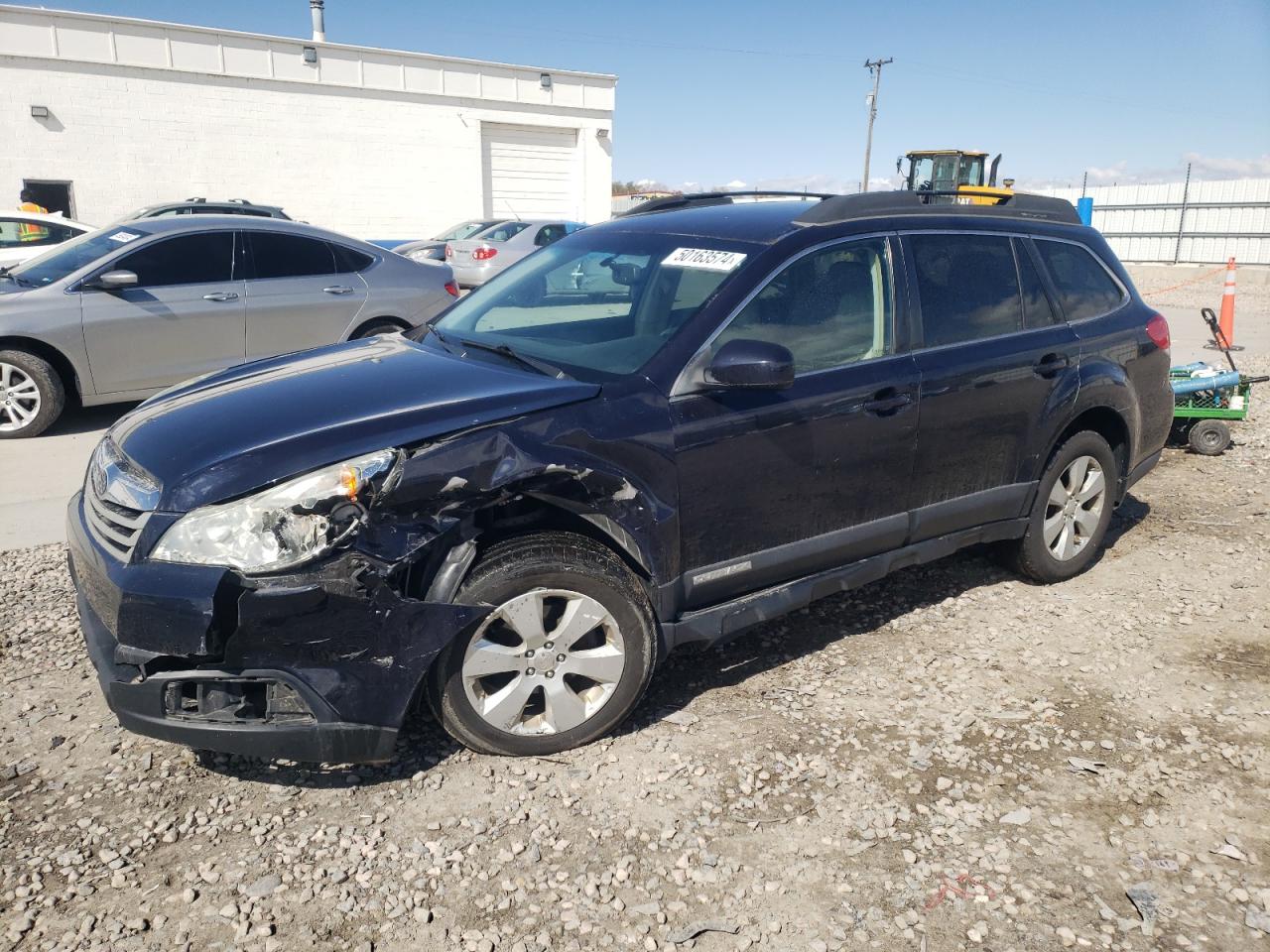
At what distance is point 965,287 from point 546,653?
2489 mm

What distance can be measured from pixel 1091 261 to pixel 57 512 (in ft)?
19.2

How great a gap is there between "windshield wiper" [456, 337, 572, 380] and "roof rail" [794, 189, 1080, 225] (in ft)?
3.81

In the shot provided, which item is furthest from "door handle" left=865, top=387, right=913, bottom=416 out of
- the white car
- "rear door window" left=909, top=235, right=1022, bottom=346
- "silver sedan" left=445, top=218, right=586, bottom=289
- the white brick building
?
the white brick building

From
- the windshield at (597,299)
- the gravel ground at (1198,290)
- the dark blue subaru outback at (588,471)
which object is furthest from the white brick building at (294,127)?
the dark blue subaru outback at (588,471)

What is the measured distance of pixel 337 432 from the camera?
9.25 feet

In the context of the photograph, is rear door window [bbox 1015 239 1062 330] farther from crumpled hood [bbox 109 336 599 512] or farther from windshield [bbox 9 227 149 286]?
windshield [bbox 9 227 149 286]

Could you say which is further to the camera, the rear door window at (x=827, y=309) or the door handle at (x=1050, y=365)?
the door handle at (x=1050, y=365)

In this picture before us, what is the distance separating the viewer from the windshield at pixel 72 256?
7.41 m

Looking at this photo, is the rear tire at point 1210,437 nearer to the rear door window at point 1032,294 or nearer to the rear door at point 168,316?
the rear door window at point 1032,294

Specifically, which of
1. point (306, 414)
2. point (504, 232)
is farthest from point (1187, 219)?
point (306, 414)

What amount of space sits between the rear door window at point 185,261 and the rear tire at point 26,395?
92 cm

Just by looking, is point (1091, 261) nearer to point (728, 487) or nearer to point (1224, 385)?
point (728, 487)

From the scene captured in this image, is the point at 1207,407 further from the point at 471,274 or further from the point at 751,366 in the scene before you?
the point at 471,274

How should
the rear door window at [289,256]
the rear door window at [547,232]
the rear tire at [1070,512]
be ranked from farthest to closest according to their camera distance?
→ the rear door window at [547,232], the rear door window at [289,256], the rear tire at [1070,512]
